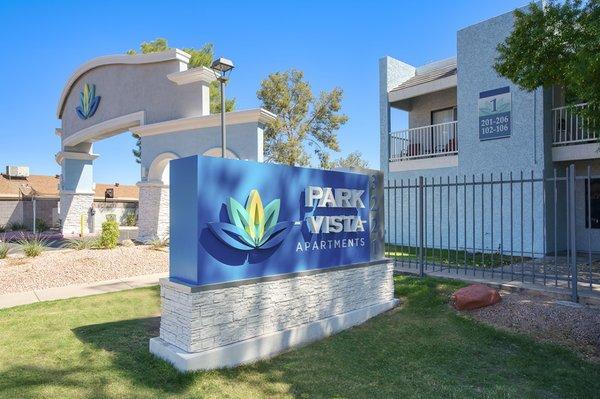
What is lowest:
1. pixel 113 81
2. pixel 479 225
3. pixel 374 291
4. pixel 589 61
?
pixel 374 291

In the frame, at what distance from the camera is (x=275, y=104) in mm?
28500

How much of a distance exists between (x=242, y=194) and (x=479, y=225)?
1009cm

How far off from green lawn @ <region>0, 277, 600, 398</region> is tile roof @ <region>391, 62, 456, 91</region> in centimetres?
1080

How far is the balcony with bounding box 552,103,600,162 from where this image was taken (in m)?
11.4

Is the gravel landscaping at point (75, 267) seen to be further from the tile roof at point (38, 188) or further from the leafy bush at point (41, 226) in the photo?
the tile roof at point (38, 188)

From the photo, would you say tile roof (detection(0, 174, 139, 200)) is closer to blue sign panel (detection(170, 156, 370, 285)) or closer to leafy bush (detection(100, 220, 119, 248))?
leafy bush (detection(100, 220, 119, 248))

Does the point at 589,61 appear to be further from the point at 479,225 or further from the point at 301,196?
the point at 479,225

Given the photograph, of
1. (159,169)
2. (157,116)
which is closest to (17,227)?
(159,169)

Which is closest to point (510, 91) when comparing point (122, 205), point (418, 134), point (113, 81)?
point (418, 134)

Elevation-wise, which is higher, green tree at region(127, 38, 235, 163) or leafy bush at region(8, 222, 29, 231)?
green tree at region(127, 38, 235, 163)

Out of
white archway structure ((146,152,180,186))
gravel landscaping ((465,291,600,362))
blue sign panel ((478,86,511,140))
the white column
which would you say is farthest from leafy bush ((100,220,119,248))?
blue sign panel ((478,86,511,140))

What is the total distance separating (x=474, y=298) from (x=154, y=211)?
1264 centimetres

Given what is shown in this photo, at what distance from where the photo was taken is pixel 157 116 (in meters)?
16.4

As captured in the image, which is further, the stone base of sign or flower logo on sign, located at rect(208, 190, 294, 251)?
flower logo on sign, located at rect(208, 190, 294, 251)
